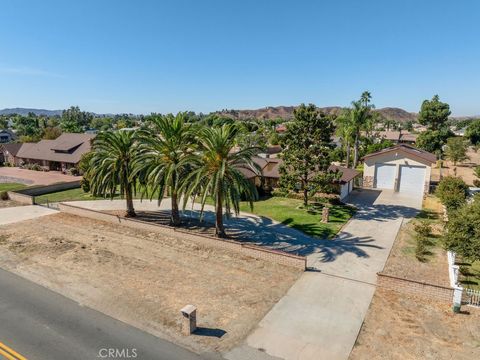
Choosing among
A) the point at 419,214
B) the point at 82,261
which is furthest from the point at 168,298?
the point at 419,214

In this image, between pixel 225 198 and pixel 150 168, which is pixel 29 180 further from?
pixel 225 198

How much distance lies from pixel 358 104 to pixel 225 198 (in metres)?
30.1

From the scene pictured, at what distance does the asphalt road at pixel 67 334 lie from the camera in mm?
12188

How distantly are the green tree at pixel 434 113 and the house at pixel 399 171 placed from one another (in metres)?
25.4

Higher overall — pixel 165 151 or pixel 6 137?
pixel 6 137

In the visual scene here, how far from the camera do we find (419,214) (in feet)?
100

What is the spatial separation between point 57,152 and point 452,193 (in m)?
60.4

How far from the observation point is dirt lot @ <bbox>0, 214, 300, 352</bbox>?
47.2 feet

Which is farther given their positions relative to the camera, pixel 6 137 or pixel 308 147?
pixel 6 137

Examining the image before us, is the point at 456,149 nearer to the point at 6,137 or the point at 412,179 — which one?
the point at 412,179

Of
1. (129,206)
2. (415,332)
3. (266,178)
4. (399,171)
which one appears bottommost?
(415,332)

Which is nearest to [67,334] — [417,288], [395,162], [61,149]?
[417,288]

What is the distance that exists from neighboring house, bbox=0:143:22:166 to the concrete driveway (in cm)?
6455

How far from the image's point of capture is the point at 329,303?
51.5 ft
